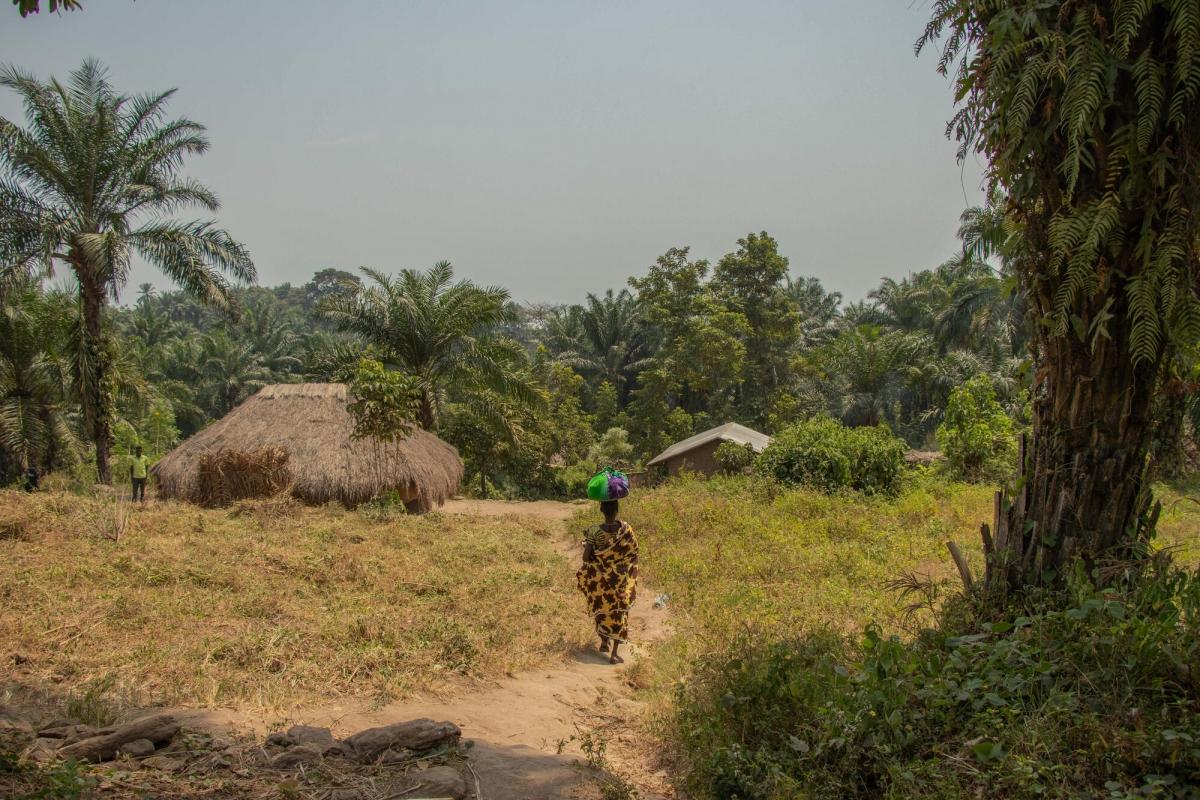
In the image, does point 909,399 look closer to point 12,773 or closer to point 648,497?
point 648,497

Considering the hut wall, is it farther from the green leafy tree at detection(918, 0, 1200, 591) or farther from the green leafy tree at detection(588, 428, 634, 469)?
the green leafy tree at detection(918, 0, 1200, 591)

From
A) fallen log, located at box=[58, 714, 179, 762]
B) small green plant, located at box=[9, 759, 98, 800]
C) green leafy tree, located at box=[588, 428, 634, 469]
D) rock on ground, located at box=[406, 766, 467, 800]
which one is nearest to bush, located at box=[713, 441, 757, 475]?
green leafy tree, located at box=[588, 428, 634, 469]

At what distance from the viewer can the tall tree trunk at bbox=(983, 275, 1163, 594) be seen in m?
4.20

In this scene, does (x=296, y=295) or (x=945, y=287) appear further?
(x=296, y=295)

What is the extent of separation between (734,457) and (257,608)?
1565cm

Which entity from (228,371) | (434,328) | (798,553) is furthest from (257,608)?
(228,371)

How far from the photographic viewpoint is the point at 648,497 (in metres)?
17.0

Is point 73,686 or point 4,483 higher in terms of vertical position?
point 4,483

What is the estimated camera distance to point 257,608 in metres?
7.20

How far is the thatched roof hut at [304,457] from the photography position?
52.3ft

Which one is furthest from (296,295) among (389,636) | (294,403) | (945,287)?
(389,636)

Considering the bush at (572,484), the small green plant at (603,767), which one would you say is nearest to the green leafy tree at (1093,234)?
the small green plant at (603,767)

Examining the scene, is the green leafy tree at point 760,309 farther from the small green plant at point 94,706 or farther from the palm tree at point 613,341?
the small green plant at point 94,706

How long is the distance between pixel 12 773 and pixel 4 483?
20.8 metres
